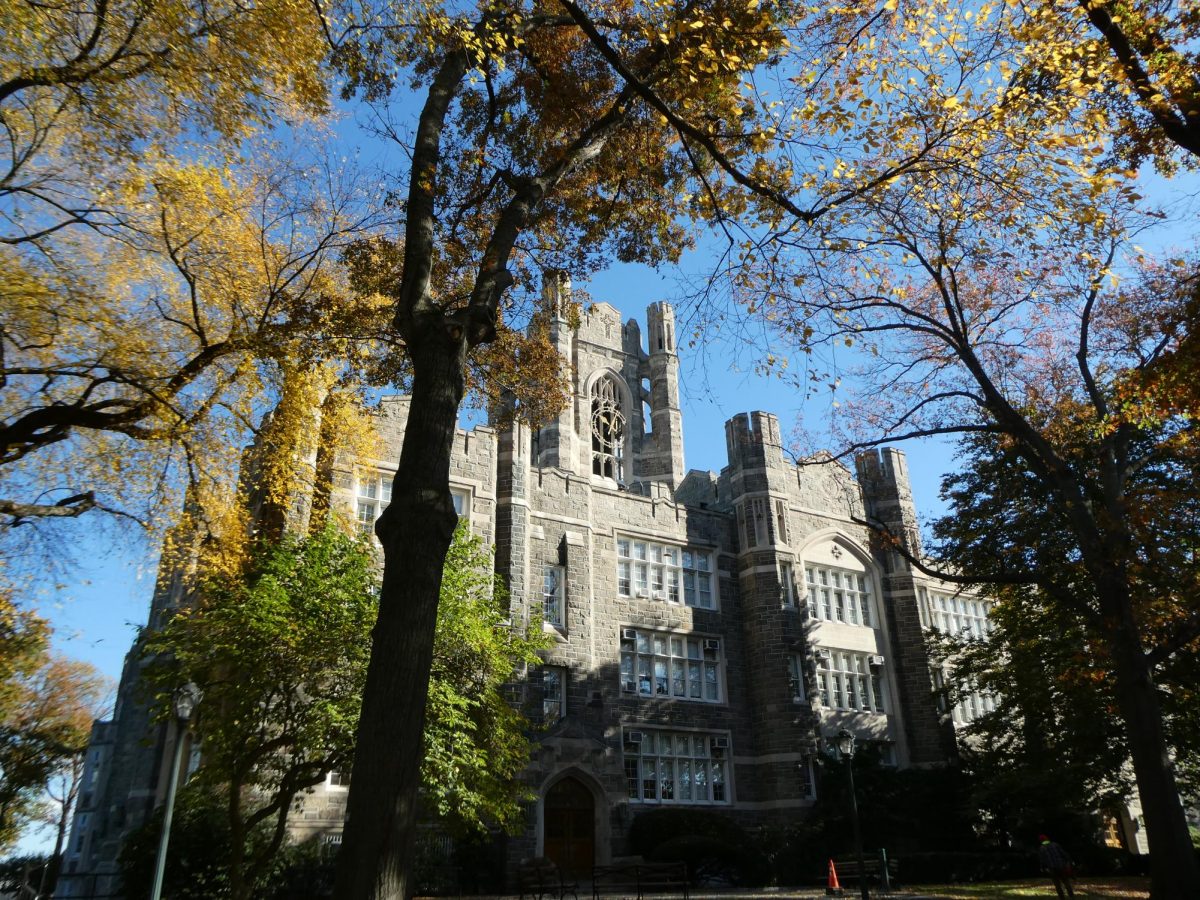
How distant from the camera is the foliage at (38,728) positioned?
115ft

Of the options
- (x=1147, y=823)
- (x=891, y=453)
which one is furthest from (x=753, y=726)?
(x=1147, y=823)

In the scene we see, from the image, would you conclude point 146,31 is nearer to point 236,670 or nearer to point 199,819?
point 236,670

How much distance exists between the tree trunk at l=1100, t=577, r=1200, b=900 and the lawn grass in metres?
4.16

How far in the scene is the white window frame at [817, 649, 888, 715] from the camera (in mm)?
28031

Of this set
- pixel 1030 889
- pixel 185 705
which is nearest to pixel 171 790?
pixel 185 705

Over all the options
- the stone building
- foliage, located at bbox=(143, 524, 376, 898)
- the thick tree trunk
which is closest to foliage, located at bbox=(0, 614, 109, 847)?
the stone building

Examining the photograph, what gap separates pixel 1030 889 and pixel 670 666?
34.1 ft

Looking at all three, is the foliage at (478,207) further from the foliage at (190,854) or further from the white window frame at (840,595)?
the white window frame at (840,595)

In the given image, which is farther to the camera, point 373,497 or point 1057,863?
point 373,497

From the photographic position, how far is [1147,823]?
1370 cm

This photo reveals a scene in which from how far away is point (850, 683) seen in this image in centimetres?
2872

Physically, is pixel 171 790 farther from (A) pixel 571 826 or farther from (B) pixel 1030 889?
(B) pixel 1030 889

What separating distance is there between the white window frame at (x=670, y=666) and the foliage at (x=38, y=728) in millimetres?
19983

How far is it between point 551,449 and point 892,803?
50.8 ft
